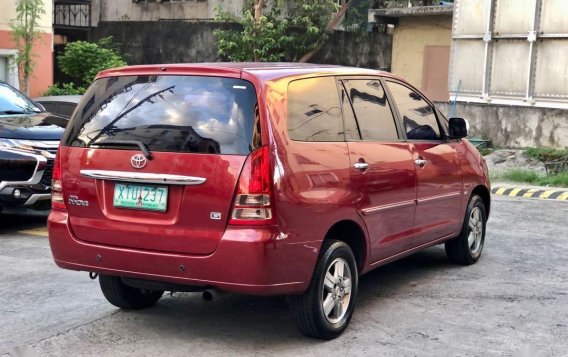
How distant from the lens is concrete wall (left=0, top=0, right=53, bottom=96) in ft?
61.3

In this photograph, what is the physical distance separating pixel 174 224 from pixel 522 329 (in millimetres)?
2520

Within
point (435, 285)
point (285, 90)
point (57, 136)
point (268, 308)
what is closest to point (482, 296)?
point (435, 285)

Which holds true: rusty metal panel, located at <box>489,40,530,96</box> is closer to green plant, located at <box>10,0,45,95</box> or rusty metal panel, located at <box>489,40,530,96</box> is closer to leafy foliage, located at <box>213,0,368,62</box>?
leafy foliage, located at <box>213,0,368,62</box>

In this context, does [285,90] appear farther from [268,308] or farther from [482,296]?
[482,296]

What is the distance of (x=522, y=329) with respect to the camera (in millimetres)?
5508

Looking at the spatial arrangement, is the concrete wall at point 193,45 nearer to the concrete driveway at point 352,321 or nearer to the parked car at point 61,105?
the parked car at point 61,105

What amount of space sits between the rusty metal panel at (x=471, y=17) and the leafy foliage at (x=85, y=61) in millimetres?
9253

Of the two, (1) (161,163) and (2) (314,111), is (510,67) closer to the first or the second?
(2) (314,111)

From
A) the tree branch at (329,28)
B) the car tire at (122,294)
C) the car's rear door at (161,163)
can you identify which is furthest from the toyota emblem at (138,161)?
the tree branch at (329,28)

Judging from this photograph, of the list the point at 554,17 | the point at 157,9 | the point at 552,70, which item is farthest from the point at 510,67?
the point at 157,9

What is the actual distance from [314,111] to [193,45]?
62.5 feet

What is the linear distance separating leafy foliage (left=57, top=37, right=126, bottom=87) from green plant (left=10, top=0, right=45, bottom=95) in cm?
234

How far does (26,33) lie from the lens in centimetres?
1816

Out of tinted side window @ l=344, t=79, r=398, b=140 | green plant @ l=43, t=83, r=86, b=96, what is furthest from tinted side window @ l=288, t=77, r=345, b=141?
green plant @ l=43, t=83, r=86, b=96
